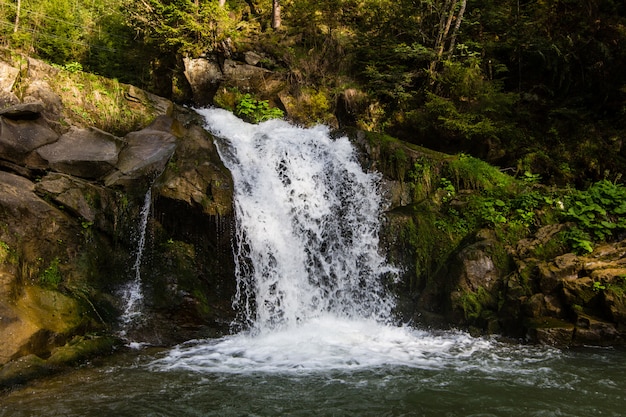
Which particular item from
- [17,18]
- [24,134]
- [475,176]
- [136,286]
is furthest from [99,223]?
[17,18]

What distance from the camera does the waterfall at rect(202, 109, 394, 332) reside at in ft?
26.9

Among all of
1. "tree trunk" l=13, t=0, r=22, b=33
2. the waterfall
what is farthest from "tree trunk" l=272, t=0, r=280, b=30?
"tree trunk" l=13, t=0, r=22, b=33

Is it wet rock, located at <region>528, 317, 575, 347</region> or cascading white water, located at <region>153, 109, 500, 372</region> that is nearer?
cascading white water, located at <region>153, 109, 500, 372</region>

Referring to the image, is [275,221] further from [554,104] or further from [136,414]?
[554,104]

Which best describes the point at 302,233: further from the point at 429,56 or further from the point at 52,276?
the point at 429,56

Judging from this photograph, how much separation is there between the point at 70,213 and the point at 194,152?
244 cm

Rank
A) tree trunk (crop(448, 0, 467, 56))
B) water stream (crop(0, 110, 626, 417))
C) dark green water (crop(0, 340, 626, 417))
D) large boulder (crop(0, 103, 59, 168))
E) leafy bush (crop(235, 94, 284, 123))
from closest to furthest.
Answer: dark green water (crop(0, 340, 626, 417))
water stream (crop(0, 110, 626, 417))
large boulder (crop(0, 103, 59, 168))
tree trunk (crop(448, 0, 467, 56))
leafy bush (crop(235, 94, 284, 123))

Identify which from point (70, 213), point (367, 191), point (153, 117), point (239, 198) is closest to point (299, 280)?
point (239, 198)

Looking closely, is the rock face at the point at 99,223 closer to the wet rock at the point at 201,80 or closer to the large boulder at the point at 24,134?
the large boulder at the point at 24,134

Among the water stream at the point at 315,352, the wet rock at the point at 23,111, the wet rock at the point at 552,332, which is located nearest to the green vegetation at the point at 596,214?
the wet rock at the point at 552,332

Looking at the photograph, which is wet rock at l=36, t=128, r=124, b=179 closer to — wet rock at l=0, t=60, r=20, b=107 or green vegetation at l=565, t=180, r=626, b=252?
wet rock at l=0, t=60, r=20, b=107

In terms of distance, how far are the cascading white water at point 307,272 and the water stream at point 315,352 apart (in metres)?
0.03

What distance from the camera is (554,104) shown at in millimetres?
12500

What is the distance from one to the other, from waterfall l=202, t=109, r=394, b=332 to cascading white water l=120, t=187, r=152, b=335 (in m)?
1.65
